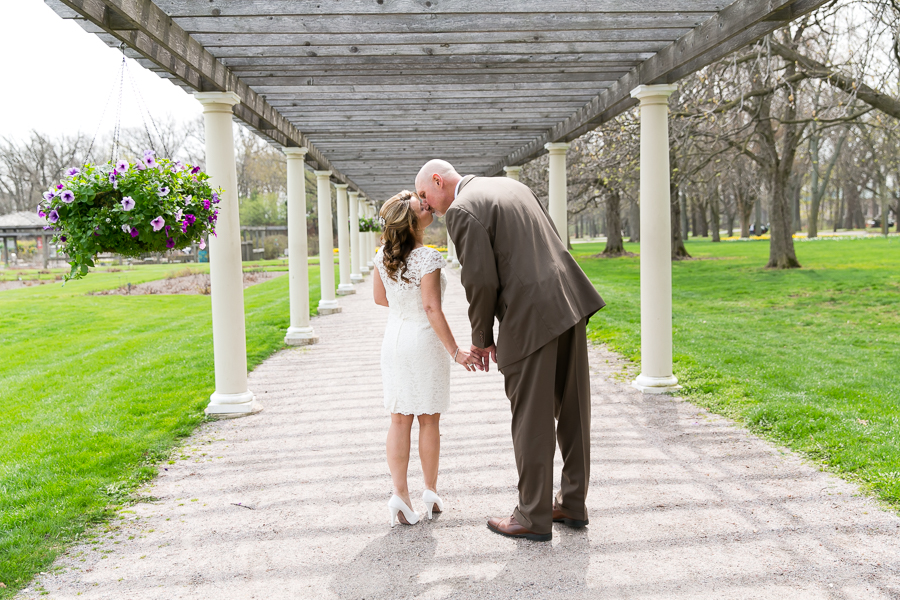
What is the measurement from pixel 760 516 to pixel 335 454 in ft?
9.36

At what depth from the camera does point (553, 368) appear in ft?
11.3

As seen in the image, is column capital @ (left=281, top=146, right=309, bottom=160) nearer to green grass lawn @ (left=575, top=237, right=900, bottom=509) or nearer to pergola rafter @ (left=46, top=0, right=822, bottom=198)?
pergola rafter @ (left=46, top=0, right=822, bottom=198)

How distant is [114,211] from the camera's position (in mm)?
3881

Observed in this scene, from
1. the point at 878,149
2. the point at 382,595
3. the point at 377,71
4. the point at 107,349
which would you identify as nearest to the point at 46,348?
the point at 107,349

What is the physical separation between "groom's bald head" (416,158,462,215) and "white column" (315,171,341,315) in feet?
31.1

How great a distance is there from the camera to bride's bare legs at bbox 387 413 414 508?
3754 mm

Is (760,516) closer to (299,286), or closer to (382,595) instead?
(382,595)

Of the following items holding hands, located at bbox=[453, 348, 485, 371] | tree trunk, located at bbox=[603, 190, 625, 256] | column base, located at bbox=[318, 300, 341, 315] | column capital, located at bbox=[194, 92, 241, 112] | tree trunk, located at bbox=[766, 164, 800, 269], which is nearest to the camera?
holding hands, located at bbox=[453, 348, 485, 371]

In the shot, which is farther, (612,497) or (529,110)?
(529,110)

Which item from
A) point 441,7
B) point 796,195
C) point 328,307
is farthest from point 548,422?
point 796,195

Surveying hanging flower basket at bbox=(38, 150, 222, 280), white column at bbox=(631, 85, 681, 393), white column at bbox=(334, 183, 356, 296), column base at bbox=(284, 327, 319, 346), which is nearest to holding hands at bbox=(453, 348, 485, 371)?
hanging flower basket at bbox=(38, 150, 222, 280)

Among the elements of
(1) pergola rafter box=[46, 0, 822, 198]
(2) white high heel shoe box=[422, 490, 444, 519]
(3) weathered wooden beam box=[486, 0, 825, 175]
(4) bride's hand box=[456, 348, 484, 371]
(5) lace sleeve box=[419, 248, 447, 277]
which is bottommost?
(2) white high heel shoe box=[422, 490, 444, 519]

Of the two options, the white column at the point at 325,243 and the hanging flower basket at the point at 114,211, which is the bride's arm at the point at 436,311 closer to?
the hanging flower basket at the point at 114,211

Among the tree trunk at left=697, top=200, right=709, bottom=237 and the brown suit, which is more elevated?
the tree trunk at left=697, top=200, right=709, bottom=237
